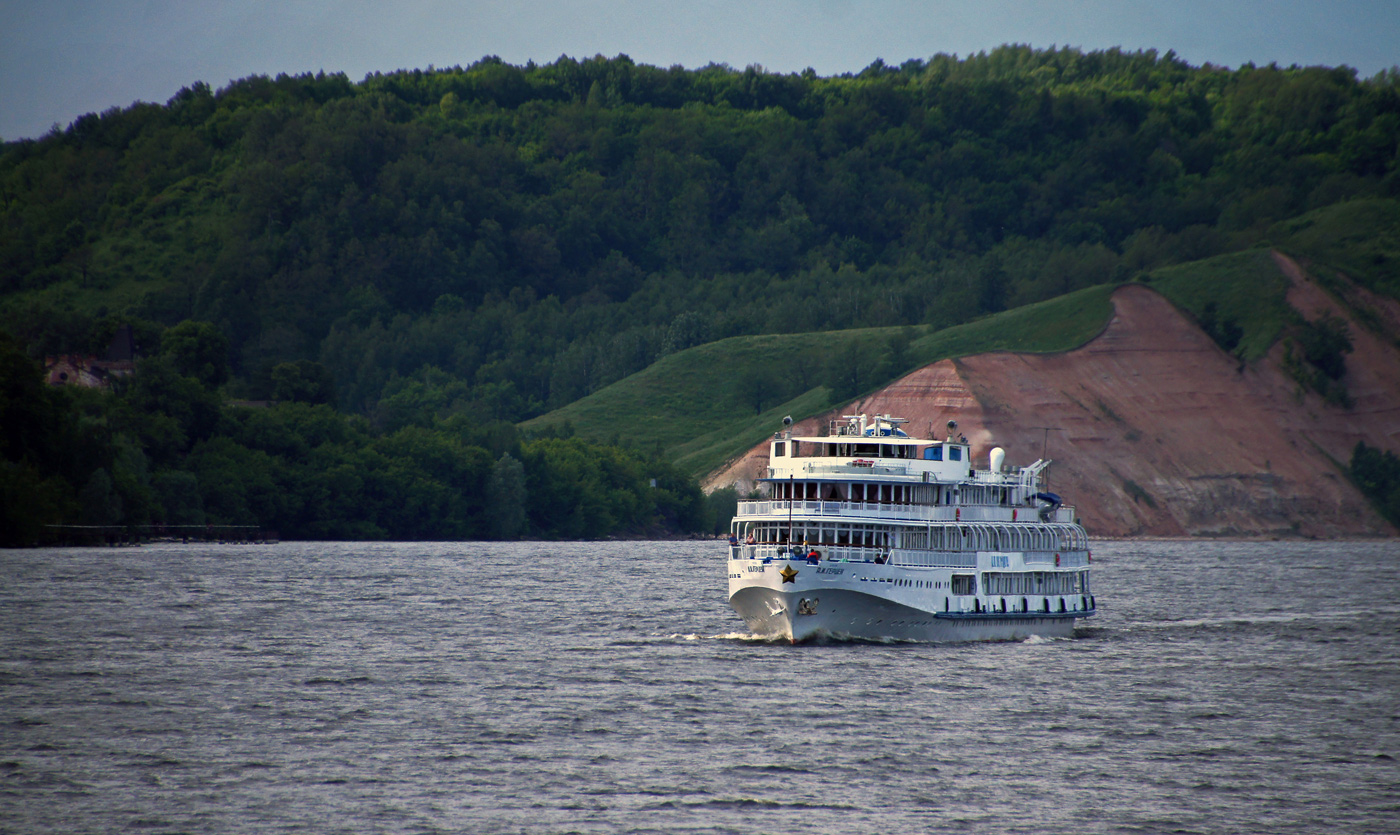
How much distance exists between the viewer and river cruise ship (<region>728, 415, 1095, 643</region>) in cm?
7031

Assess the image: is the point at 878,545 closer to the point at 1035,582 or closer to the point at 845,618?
the point at 845,618

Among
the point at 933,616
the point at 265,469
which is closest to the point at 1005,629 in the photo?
the point at 933,616

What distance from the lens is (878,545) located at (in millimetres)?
72125

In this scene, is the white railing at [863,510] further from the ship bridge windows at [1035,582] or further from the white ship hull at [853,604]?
the ship bridge windows at [1035,582]

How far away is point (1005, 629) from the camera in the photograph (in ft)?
256

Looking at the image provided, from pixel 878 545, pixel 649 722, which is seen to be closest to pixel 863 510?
pixel 878 545

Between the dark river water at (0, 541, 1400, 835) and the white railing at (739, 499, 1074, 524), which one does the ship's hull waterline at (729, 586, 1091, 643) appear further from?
the white railing at (739, 499, 1074, 524)

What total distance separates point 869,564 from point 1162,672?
14249mm

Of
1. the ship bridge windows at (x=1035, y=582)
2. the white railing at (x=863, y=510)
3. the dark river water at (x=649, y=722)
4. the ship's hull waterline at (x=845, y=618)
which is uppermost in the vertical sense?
the white railing at (x=863, y=510)

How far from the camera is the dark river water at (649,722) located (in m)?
42.6

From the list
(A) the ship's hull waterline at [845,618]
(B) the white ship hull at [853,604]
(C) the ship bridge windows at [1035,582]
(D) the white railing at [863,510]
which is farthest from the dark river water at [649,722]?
(D) the white railing at [863,510]

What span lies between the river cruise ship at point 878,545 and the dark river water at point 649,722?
5.66ft

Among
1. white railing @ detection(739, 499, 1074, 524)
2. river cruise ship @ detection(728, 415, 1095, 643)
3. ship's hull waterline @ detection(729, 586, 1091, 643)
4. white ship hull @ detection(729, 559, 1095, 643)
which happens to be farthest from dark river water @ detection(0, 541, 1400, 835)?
white railing @ detection(739, 499, 1074, 524)

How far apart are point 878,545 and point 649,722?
795 inches
